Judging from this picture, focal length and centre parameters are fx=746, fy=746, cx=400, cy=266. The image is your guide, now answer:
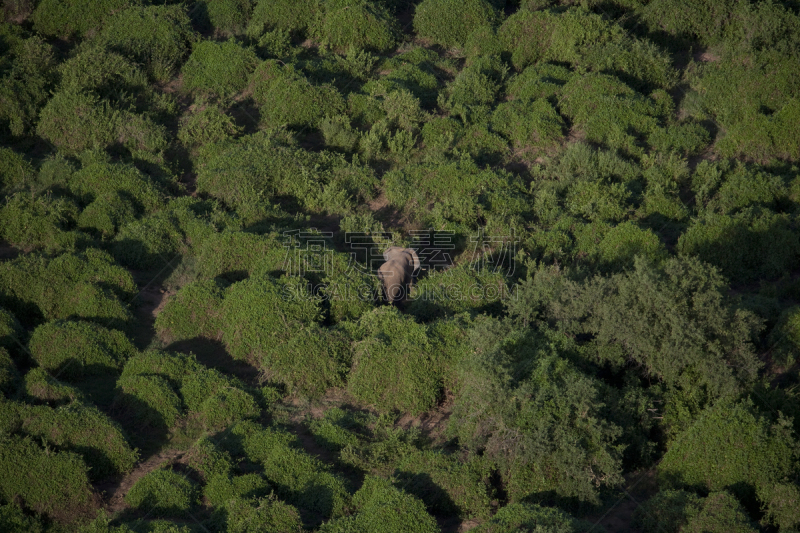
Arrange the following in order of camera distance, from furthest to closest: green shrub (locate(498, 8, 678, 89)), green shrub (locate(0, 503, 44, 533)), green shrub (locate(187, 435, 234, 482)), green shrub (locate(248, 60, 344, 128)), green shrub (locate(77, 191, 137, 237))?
green shrub (locate(498, 8, 678, 89))
green shrub (locate(248, 60, 344, 128))
green shrub (locate(77, 191, 137, 237))
green shrub (locate(187, 435, 234, 482))
green shrub (locate(0, 503, 44, 533))

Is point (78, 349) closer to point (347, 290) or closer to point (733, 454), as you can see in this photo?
point (347, 290)

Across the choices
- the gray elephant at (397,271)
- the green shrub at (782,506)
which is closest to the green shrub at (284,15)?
the gray elephant at (397,271)

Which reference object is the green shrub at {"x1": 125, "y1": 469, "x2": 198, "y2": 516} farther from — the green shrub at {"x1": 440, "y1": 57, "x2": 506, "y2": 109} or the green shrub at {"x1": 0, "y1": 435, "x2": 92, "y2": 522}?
the green shrub at {"x1": 440, "y1": 57, "x2": 506, "y2": 109}

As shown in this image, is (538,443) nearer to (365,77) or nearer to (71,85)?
(365,77)

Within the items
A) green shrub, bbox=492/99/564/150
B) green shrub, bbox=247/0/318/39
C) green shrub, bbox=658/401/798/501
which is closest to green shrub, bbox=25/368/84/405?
green shrub, bbox=658/401/798/501

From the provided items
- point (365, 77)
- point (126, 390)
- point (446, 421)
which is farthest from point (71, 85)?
point (446, 421)

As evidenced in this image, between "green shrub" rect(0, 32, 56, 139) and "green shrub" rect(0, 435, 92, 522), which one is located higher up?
"green shrub" rect(0, 32, 56, 139)

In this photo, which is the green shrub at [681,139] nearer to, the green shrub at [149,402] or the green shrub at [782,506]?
the green shrub at [782,506]

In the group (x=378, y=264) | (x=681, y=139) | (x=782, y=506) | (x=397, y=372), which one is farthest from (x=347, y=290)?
(x=681, y=139)
